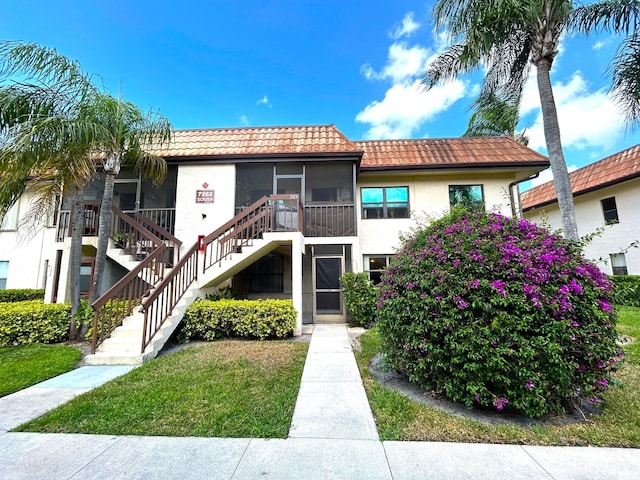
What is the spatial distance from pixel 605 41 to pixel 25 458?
14474 mm

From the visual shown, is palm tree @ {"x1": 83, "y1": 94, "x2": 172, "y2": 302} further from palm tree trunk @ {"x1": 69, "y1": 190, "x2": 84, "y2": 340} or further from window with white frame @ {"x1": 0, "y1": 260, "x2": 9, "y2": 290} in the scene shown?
window with white frame @ {"x1": 0, "y1": 260, "x2": 9, "y2": 290}

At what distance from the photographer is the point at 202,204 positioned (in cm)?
1001

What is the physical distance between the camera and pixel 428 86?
938 centimetres

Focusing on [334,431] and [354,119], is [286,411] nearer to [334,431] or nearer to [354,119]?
[334,431]

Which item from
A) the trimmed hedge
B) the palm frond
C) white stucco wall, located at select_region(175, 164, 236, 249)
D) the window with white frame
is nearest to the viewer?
the trimmed hedge

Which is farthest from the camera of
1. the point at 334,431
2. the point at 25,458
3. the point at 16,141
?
the point at 16,141

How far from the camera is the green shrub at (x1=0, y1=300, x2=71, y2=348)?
22.4 feet

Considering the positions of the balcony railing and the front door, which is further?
the front door

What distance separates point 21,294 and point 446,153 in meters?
16.9

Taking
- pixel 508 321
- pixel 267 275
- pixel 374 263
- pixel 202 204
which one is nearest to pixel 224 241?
pixel 202 204

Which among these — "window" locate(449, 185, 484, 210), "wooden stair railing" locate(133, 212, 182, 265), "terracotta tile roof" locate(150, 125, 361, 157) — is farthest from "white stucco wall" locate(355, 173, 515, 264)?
"wooden stair railing" locate(133, 212, 182, 265)

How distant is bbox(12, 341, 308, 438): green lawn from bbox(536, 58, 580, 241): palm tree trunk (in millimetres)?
7330

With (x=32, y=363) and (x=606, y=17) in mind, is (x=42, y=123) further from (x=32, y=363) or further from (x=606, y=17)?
Result: (x=606, y=17)

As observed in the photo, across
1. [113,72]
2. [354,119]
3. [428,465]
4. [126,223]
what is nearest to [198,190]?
[126,223]
